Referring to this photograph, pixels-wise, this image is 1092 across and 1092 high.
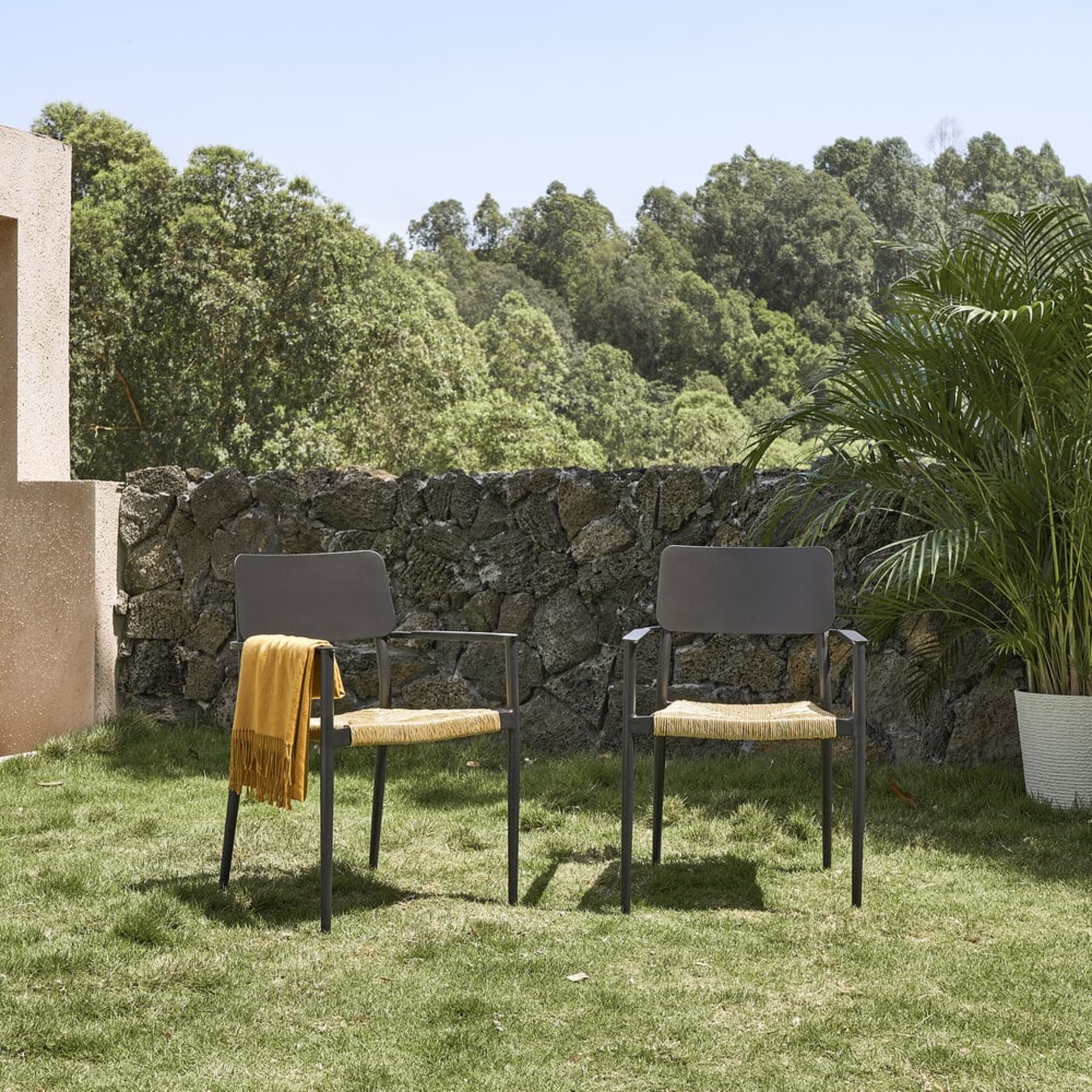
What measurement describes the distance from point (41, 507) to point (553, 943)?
353cm

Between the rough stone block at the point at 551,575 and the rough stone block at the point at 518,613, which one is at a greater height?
the rough stone block at the point at 551,575

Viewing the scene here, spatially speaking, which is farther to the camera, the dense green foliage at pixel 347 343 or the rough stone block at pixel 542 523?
the dense green foliage at pixel 347 343

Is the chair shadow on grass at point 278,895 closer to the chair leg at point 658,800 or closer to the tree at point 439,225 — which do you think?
the chair leg at point 658,800

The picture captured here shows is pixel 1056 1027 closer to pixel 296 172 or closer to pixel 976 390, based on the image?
pixel 976 390

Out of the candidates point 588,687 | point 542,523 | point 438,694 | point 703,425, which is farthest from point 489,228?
point 588,687

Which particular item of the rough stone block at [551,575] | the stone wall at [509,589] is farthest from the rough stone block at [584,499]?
the rough stone block at [551,575]

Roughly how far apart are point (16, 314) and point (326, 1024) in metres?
3.99

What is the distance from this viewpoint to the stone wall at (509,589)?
4.75 m

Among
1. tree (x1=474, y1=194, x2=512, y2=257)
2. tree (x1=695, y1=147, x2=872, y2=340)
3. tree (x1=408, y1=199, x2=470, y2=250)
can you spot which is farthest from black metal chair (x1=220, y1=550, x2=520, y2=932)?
tree (x1=408, y1=199, x2=470, y2=250)

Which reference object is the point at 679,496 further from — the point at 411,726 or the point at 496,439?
the point at 496,439

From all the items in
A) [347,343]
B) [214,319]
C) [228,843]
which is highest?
[214,319]

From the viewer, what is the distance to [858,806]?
3.05 m

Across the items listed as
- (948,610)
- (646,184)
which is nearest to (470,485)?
(948,610)

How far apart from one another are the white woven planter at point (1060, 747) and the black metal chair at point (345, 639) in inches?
74.3
